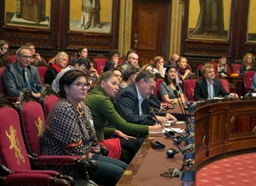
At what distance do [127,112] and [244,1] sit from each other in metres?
8.65

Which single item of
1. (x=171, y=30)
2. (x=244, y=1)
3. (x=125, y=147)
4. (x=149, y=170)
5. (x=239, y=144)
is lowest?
(x=239, y=144)

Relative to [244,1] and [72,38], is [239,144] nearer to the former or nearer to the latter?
[72,38]

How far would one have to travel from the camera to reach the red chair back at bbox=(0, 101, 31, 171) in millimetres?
2582

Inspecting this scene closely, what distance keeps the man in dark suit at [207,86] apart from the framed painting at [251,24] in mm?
5435

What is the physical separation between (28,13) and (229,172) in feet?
22.3

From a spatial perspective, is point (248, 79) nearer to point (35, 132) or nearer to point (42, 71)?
point (42, 71)

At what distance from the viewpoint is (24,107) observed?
301 centimetres

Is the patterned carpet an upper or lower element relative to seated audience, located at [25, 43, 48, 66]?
lower

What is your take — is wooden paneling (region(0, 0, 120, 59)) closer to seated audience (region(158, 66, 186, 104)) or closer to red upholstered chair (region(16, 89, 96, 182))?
seated audience (region(158, 66, 186, 104))

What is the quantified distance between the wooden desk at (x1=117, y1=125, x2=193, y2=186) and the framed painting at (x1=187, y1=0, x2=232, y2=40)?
8.99 meters

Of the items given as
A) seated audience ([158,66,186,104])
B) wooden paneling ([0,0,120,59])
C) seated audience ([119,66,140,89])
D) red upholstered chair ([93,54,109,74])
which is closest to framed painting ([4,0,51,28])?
wooden paneling ([0,0,120,59])

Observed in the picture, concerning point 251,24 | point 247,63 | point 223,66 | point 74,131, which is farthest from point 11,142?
point 251,24

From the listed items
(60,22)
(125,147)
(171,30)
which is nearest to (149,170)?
(125,147)

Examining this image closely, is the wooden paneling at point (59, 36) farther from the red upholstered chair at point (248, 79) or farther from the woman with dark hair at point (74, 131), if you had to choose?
the woman with dark hair at point (74, 131)
